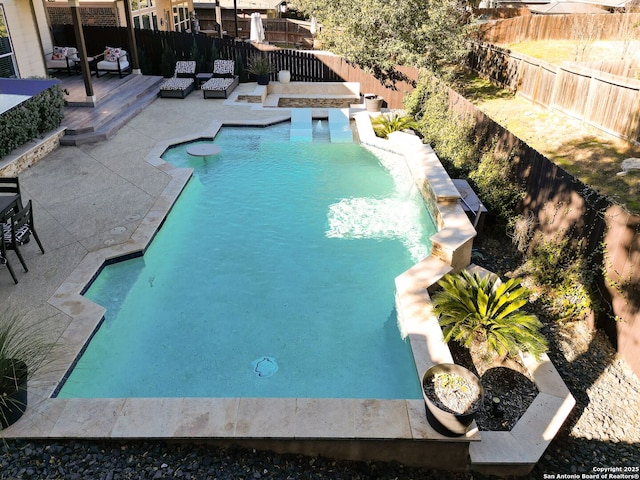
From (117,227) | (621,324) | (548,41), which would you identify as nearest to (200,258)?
(117,227)

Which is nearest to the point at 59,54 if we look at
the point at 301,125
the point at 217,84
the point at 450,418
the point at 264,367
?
the point at 217,84

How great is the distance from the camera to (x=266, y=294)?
693 cm

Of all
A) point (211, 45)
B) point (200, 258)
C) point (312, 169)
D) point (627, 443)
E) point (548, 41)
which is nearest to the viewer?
point (627, 443)

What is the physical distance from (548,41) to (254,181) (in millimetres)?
18986

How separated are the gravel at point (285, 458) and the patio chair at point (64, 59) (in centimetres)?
1588

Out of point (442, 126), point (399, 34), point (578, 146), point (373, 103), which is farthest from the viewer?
point (399, 34)

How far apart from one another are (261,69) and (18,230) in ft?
42.2

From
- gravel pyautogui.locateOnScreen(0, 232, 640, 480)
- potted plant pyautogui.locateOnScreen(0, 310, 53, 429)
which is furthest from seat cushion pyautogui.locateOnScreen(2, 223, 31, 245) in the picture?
gravel pyautogui.locateOnScreen(0, 232, 640, 480)

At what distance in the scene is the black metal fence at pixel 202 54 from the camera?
60.3 ft

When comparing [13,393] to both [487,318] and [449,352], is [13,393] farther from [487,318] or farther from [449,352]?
[487,318]

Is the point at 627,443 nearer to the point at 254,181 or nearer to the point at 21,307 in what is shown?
the point at 21,307

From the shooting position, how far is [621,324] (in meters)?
5.83

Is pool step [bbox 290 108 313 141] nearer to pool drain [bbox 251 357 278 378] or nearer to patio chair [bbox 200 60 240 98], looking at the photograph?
patio chair [bbox 200 60 240 98]

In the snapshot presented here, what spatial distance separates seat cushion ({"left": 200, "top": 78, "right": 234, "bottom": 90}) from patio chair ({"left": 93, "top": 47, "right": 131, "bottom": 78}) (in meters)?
3.13
